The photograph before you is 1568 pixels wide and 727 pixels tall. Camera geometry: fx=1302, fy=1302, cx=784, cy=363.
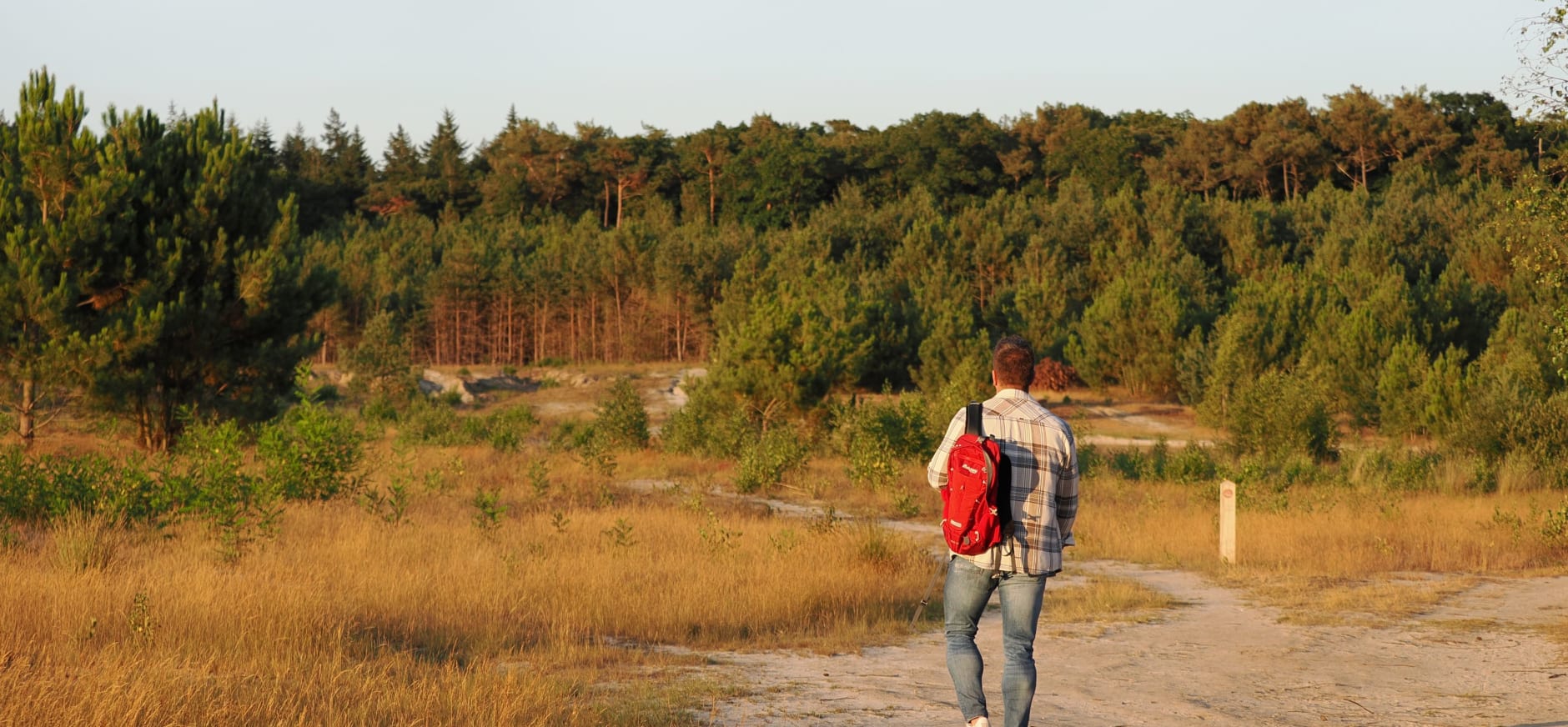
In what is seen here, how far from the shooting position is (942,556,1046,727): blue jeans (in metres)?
5.38

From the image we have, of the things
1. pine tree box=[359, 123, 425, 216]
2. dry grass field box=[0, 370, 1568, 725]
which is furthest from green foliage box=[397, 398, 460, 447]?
pine tree box=[359, 123, 425, 216]

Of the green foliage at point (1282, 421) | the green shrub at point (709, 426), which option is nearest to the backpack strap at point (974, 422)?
the green foliage at point (1282, 421)

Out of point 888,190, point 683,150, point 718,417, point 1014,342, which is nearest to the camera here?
point 1014,342

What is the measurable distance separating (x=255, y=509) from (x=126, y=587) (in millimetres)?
6615

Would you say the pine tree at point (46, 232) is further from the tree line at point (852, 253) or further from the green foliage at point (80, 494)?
the green foliage at point (80, 494)

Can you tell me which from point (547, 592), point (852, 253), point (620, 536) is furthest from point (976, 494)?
point (852, 253)

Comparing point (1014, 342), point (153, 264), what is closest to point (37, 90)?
point (153, 264)

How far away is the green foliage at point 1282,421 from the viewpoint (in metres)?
25.7

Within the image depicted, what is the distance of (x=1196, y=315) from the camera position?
43.4 m

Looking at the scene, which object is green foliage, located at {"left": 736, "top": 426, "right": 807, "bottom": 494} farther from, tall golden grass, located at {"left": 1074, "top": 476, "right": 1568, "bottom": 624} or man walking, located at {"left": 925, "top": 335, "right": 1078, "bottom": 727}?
man walking, located at {"left": 925, "top": 335, "right": 1078, "bottom": 727}

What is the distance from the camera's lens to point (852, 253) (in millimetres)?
60938

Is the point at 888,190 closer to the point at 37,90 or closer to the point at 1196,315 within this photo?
the point at 1196,315

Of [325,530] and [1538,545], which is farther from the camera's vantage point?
[1538,545]

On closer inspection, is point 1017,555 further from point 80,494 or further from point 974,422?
point 80,494
